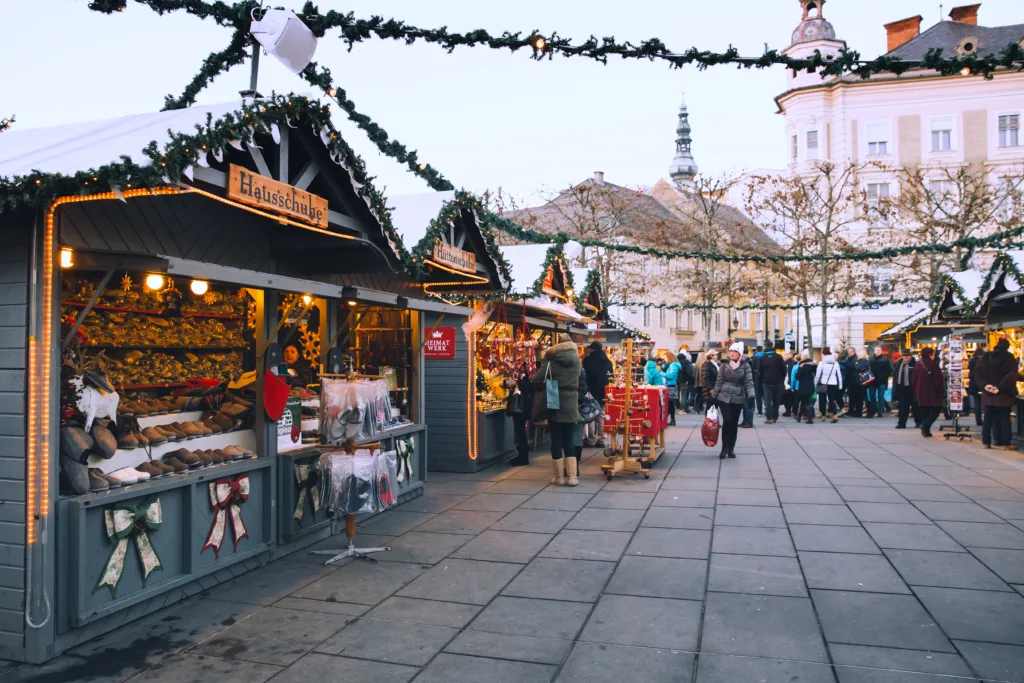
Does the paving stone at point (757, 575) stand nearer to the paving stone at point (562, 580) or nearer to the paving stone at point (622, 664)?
the paving stone at point (562, 580)

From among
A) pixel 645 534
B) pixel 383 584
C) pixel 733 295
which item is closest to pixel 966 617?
pixel 645 534

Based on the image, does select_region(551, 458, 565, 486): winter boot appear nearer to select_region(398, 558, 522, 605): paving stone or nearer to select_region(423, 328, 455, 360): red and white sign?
select_region(423, 328, 455, 360): red and white sign

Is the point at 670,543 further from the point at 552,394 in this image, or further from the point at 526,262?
the point at 526,262

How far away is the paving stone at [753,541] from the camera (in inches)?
265

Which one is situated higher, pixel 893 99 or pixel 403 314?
pixel 893 99

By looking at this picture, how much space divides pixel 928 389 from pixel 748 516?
9307mm

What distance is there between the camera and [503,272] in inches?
386

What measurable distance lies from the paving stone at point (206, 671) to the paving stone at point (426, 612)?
0.97 meters

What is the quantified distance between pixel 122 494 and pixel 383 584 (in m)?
1.89

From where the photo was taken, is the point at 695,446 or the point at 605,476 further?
the point at 695,446

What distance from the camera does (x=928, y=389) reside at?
15.5 metres

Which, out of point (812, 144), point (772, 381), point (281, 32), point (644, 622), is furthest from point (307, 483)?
point (812, 144)

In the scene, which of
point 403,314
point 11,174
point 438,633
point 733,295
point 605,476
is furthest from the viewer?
point 733,295

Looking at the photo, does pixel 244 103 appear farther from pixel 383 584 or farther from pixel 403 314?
pixel 403 314
